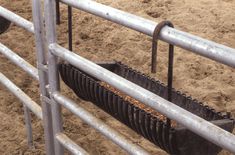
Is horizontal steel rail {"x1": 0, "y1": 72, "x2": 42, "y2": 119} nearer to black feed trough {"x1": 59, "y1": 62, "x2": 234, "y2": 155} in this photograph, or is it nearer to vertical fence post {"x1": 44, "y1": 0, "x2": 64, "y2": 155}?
vertical fence post {"x1": 44, "y1": 0, "x2": 64, "y2": 155}

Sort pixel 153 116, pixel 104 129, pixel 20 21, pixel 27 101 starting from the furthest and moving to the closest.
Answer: pixel 27 101 < pixel 20 21 < pixel 104 129 < pixel 153 116

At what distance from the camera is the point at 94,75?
158 cm

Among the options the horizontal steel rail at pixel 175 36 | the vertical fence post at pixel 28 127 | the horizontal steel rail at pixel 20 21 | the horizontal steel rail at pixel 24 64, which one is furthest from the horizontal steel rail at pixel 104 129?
the vertical fence post at pixel 28 127

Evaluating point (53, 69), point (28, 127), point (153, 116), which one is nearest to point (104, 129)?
point (153, 116)

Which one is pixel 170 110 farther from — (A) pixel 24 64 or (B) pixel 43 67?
(A) pixel 24 64

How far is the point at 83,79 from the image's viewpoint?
1892 mm

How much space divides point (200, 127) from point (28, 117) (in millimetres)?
1541

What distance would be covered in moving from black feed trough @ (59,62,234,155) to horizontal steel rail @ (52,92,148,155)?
0.06m

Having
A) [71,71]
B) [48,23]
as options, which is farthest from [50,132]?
[48,23]

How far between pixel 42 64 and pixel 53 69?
0.36ft

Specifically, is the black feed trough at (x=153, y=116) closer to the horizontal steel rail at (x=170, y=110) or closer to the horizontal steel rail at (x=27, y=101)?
the horizontal steel rail at (x=170, y=110)

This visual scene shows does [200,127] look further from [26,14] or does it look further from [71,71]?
[26,14]

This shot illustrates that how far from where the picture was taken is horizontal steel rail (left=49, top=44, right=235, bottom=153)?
115cm

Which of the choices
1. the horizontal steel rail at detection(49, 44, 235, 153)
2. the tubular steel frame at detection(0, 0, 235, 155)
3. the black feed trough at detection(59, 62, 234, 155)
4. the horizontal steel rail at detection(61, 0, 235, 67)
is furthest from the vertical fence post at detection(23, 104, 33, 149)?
the horizontal steel rail at detection(61, 0, 235, 67)
